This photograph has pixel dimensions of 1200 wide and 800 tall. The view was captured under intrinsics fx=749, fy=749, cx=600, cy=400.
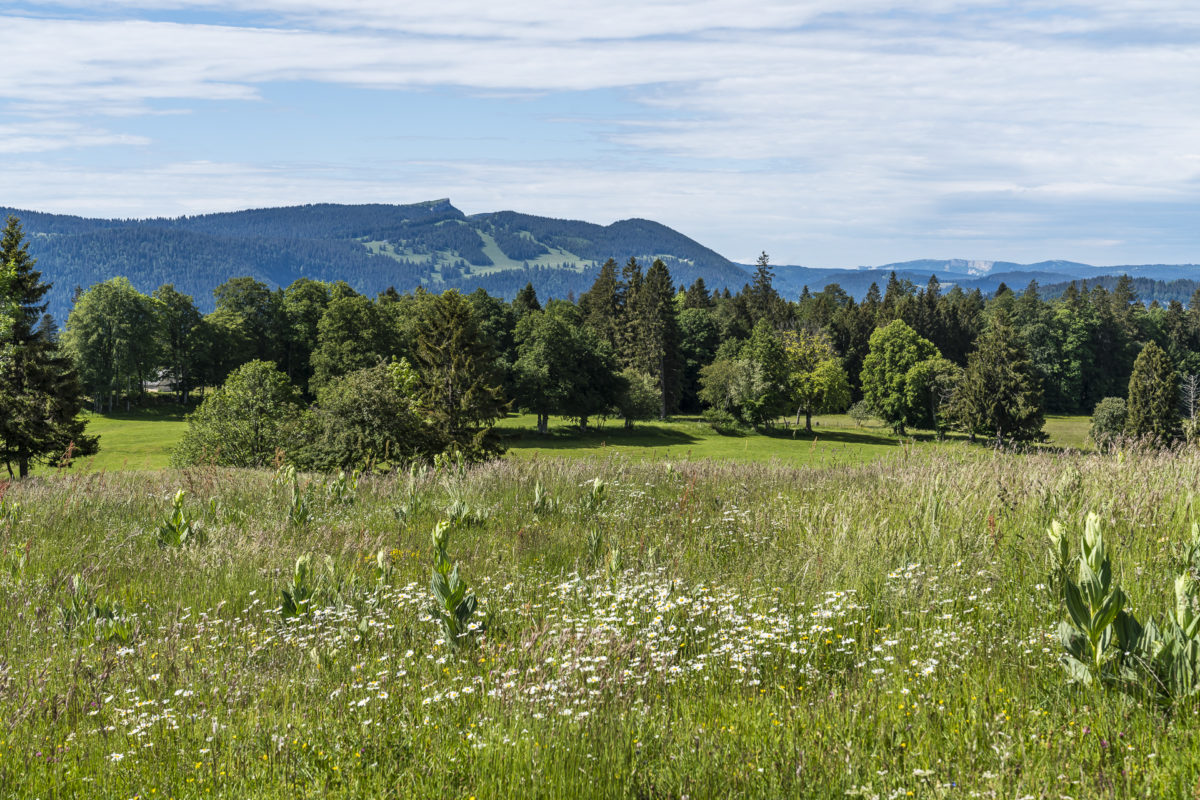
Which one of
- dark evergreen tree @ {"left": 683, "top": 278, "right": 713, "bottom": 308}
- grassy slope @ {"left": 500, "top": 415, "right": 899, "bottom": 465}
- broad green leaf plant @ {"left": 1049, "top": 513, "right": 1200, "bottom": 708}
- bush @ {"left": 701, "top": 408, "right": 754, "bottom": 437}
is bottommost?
grassy slope @ {"left": 500, "top": 415, "right": 899, "bottom": 465}

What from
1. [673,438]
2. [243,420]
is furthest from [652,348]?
[243,420]

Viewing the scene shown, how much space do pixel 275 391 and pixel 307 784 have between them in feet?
152

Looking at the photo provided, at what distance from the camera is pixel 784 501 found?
9359mm

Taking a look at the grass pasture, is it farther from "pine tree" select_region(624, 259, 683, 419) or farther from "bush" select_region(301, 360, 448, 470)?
"pine tree" select_region(624, 259, 683, 419)

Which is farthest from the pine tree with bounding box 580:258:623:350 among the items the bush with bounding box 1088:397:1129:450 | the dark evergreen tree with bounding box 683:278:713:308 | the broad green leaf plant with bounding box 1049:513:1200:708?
the broad green leaf plant with bounding box 1049:513:1200:708

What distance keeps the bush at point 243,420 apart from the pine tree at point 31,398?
5212mm

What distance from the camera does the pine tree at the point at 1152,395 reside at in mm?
65062

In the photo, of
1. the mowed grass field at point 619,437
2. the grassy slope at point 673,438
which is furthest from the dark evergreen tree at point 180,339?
the grassy slope at point 673,438

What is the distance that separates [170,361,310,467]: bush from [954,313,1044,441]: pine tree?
191 ft

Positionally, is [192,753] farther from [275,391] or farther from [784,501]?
[275,391]

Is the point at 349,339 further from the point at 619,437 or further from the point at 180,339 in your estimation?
the point at 180,339

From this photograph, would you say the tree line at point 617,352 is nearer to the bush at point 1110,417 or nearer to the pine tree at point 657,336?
the pine tree at point 657,336

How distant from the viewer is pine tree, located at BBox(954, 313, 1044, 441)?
69312 millimetres

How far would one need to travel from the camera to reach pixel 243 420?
43188 mm
